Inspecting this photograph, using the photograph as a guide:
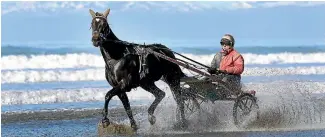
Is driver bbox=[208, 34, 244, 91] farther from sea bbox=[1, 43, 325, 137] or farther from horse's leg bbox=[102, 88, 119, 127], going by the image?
horse's leg bbox=[102, 88, 119, 127]

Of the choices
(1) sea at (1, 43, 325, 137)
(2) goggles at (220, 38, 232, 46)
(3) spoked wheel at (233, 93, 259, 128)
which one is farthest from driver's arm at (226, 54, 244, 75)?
(1) sea at (1, 43, 325, 137)

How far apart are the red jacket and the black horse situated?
983mm

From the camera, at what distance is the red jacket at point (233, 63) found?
1360 centimetres

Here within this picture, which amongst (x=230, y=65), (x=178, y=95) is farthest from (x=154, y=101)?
(x=230, y=65)

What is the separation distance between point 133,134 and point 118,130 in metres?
0.26

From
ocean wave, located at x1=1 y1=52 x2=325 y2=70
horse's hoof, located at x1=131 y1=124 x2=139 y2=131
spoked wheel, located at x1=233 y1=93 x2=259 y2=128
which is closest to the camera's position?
horse's hoof, located at x1=131 y1=124 x2=139 y2=131

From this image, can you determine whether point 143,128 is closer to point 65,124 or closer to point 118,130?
point 118,130

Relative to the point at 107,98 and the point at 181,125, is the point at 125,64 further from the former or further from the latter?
the point at 181,125

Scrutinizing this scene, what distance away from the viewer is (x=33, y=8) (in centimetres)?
9131

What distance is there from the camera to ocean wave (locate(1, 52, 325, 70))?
38.6 metres

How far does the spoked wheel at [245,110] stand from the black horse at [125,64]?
2.96 ft

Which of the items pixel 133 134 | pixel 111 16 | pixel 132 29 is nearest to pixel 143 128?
pixel 133 134

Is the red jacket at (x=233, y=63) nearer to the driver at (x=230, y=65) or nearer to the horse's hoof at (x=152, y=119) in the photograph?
the driver at (x=230, y=65)

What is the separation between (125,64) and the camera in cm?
1309
